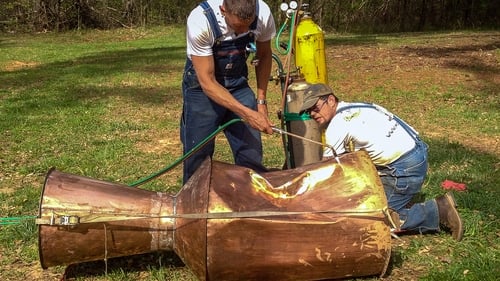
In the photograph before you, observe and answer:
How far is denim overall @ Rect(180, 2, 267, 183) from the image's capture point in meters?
4.07

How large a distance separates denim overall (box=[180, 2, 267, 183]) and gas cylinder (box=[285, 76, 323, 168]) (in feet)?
0.97

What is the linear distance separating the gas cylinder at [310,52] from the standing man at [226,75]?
63 centimetres

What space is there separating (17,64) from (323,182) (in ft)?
42.4

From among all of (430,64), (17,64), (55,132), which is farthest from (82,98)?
(430,64)

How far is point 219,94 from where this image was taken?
12.8 ft

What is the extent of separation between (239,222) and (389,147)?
132 cm

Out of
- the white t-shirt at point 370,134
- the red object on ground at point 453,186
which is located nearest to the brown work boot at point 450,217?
the white t-shirt at point 370,134

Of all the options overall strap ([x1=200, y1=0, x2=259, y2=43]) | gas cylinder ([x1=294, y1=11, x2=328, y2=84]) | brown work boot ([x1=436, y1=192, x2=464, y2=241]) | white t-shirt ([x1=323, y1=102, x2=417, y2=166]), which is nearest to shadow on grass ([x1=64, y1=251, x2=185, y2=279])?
white t-shirt ([x1=323, y1=102, x2=417, y2=166])

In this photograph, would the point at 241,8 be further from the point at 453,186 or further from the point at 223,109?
the point at 453,186

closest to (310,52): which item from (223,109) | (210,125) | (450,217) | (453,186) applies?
(223,109)

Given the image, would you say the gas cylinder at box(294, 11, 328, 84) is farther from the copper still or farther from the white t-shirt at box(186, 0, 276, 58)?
the copper still

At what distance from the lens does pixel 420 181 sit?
162 inches

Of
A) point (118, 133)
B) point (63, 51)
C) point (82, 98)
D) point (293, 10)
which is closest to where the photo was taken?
Answer: point (293, 10)

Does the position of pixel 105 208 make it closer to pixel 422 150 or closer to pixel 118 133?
pixel 422 150
